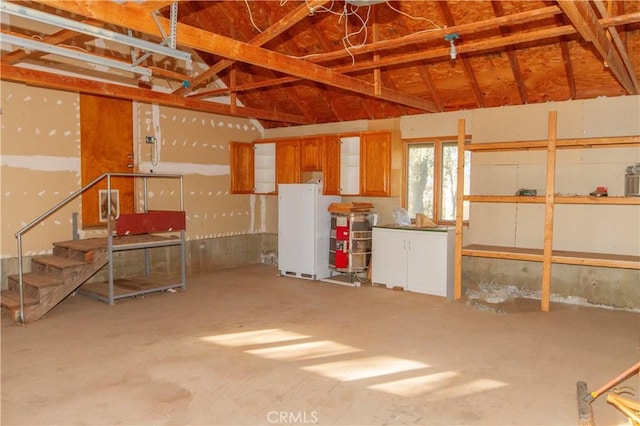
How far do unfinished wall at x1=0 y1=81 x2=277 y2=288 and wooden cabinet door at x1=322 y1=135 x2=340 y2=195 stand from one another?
162 centimetres

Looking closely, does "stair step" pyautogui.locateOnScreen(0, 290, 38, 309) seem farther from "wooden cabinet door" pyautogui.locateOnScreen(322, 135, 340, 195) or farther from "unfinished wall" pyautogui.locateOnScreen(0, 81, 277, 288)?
"wooden cabinet door" pyautogui.locateOnScreen(322, 135, 340, 195)

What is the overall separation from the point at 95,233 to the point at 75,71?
2.25 metres

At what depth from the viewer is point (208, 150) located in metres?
7.79

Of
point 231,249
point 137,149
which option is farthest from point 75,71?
point 231,249

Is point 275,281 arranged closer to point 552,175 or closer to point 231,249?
point 231,249

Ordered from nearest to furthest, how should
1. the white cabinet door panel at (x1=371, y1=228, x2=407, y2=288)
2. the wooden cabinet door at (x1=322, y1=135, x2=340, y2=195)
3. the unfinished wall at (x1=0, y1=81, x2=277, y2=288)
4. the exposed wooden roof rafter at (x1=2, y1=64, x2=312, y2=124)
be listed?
the exposed wooden roof rafter at (x1=2, y1=64, x2=312, y2=124), the unfinished wall at (x1=0, y1=81, x2=277, y2=288), the white cabinet door panel at (x1=371, y1=228, x2=407, y2=288), the wooden cabinet door at (x1=322, y1=135, x2=340, y2=195)

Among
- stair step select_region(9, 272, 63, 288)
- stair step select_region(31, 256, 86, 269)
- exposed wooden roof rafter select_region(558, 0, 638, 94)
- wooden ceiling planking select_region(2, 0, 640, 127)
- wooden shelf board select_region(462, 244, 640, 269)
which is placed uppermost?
wooden ceiling planking select_region(2, 0, 640, 127)

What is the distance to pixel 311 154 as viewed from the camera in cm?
774

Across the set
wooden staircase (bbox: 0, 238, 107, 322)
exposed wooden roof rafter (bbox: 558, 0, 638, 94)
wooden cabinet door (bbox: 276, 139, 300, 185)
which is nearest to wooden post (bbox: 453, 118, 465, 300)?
exposed wooden roof rafter (bbox: 558, 0, 638, 94)

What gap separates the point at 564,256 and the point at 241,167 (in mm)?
5500

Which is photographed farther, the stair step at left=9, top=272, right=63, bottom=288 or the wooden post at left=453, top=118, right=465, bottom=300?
the wooden post at left=453, top=118, right=465, bottom=300

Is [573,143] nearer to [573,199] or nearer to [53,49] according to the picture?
[573,199]

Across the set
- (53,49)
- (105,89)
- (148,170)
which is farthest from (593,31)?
(148,170)

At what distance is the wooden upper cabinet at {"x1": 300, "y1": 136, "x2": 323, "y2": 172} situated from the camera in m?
7.64
